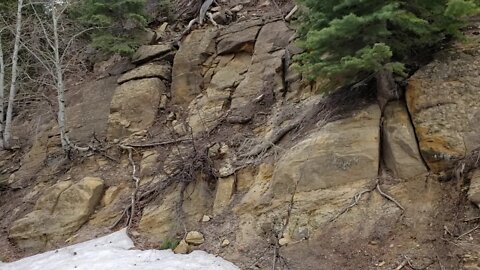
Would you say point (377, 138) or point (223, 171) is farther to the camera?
point (223, 171)

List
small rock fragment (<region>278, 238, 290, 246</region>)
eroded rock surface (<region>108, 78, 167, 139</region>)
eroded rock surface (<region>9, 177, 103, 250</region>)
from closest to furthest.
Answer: small rock fragment (<region>278, 238, 290, 246</region>) < eroded rock surface (<region>9, 177, 103, 250</region>) < eroded rock surface (<region>108, 78, 167, 139</region>)

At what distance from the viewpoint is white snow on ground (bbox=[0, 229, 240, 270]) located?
21.6ft

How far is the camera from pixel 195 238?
725cm

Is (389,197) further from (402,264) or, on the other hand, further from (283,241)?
(283,241)

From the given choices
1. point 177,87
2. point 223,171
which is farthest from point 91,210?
point 177,87

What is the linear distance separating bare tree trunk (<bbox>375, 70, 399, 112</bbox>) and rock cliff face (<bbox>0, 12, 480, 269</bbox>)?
0.38ft

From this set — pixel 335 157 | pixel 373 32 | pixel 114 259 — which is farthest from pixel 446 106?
pixel 114 259

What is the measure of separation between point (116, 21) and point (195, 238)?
7711 mm

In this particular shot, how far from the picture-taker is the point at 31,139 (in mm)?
12375

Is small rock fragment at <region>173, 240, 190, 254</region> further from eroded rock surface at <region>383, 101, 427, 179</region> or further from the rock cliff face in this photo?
eroded rock surface at <region>383, 101, 427, 179</region>

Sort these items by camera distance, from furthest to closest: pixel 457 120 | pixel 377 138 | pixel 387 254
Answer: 1. pixel 377 138
2. pixel 457 120
3. pixel 387 254

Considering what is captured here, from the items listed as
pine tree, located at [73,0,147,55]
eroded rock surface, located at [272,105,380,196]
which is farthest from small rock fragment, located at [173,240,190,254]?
pine tree, located at [73,0,147,55]

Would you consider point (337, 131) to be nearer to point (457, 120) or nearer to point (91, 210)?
point (457, 120)

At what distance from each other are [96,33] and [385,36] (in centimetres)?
909
